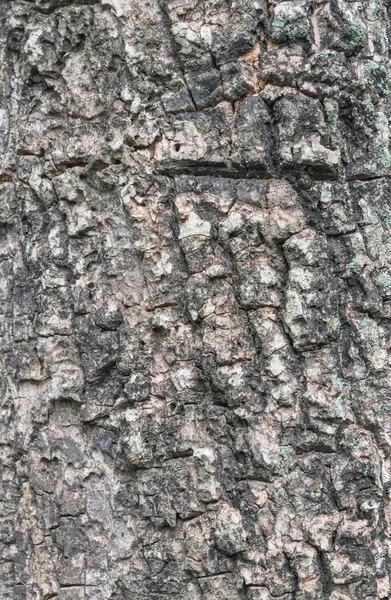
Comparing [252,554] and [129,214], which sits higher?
[129,214]

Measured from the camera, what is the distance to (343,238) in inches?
65.4

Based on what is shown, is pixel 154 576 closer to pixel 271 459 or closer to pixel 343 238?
pixel 271 459

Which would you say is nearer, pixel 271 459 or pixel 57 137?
pixel 271 459

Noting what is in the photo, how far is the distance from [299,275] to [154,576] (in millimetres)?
702

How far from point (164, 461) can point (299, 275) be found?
1.59 feet

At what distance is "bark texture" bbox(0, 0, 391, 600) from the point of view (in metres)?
1.60

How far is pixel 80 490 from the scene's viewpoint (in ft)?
5.68

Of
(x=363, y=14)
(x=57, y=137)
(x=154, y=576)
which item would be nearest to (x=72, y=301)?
(x=57, y=137)

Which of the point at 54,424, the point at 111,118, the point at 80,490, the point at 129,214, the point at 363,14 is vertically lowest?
the point at 80,490

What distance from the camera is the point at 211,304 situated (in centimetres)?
164

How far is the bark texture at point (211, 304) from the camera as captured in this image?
160cm

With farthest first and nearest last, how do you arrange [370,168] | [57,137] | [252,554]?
1. [57,137]
2. [370,168]
3. [252,554]

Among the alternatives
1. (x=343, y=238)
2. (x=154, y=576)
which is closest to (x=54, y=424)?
(x=154, y=576)

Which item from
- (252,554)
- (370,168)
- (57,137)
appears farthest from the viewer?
(57,137)
